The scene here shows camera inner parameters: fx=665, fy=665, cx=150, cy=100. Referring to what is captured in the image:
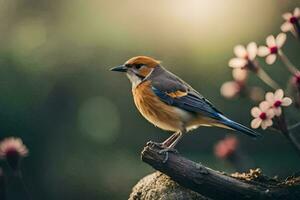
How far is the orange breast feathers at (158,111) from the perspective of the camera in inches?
151

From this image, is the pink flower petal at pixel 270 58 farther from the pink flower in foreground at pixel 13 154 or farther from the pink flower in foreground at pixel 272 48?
the pink flower in foreground at pixel 13 154

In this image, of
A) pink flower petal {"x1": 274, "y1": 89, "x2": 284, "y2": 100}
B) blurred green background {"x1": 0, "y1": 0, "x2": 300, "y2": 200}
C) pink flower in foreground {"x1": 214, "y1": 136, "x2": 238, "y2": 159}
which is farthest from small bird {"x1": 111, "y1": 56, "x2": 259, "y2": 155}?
blurred green background {"x1": 0, "y1": 0, "x2": 300, "y2": 200}

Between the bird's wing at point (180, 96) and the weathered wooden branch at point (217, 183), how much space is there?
27.7 inches

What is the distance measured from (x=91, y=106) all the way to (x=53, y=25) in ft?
3.11

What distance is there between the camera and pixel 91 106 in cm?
622

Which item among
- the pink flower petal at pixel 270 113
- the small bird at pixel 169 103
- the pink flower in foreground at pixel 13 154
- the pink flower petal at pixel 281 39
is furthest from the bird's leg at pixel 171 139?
the pink flower in foreground at pixel 13 154

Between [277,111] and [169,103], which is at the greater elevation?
[277,111]

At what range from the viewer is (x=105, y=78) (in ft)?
20.6

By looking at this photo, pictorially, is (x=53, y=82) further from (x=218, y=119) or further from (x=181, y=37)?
(x=218, y=119)

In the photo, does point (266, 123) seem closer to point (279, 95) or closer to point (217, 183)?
point (279, 95)

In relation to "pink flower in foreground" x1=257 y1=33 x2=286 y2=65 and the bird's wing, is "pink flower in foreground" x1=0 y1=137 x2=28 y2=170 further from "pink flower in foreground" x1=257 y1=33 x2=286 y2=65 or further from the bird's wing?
"pink flower in foreground" x1=257 y1=33 x2=286 y2=65

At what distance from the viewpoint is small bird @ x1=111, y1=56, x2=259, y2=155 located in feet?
12.5

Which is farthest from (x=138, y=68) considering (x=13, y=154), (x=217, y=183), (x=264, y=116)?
(x=217, y=183)

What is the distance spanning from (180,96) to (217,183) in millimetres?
986
